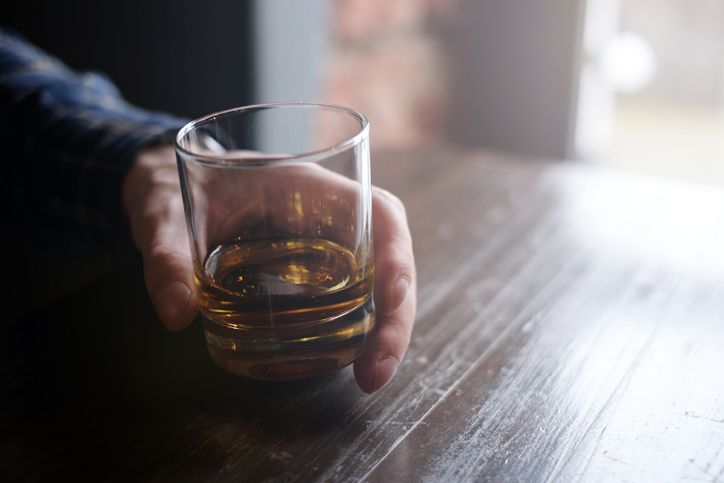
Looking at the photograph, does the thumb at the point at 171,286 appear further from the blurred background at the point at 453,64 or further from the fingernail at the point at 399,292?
the blurred background at the point at 453,64

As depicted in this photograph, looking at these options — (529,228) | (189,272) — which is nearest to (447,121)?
(529,228)

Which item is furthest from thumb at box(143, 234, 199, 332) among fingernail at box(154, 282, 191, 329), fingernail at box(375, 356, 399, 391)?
fingernail at box(375, 356, 399, 391)

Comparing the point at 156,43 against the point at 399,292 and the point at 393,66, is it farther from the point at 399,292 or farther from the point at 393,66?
the point at 399,292

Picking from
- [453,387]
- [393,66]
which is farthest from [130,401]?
[393,66]

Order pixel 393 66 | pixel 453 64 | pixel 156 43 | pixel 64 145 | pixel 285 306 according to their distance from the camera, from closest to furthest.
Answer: pixel 285 306 < pixel 64 145 < pixel 156 43 < pixel 393 66 < pixel 453 64

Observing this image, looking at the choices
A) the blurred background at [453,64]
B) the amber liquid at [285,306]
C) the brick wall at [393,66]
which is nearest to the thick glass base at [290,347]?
the amber liquid at [285,306]
